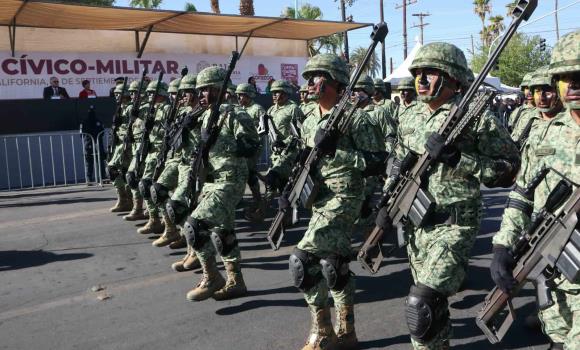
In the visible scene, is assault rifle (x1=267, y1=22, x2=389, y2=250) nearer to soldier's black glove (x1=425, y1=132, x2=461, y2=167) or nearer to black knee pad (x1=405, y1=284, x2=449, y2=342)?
soldier's black glove (x1=425, y1=132, x2=461, y2=167)

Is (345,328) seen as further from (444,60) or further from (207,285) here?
(444,60)

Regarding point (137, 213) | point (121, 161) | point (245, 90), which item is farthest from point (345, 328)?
point (245, 90)

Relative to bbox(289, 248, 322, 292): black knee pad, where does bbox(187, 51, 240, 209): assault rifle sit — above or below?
above

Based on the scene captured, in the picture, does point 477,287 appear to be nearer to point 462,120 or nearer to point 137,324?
point 462,120

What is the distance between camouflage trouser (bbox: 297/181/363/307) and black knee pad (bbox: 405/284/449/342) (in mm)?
954

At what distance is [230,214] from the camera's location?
5172 millimetres

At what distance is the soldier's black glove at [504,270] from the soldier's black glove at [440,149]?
69cm

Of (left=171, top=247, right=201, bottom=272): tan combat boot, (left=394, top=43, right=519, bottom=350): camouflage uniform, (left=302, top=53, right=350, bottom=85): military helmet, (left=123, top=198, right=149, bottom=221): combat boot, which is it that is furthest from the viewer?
(left=123, top=198, right=149, bottom=221): combat boot

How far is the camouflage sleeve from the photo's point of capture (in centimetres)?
331

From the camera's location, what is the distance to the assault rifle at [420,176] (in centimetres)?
303

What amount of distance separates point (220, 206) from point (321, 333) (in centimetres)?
168

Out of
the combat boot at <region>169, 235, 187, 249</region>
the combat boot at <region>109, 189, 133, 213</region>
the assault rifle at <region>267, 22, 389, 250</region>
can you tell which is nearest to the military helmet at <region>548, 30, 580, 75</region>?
the assault rifle at <region>267, 22, 389, 250</region>

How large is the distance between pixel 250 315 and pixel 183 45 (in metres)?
14.9

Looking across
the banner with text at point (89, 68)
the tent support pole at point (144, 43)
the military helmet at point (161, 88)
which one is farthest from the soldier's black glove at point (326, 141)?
the tent support pole at point (144, 43)
